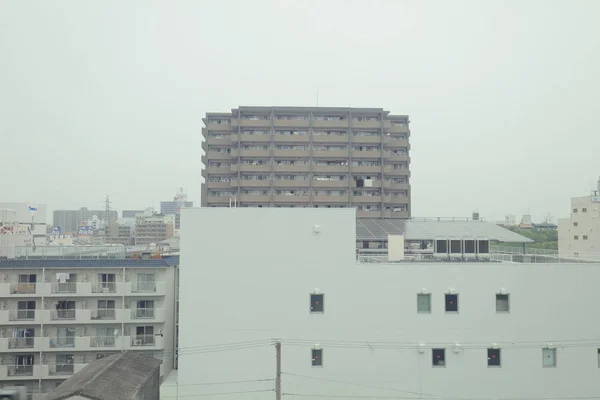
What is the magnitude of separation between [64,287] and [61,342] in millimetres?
2672

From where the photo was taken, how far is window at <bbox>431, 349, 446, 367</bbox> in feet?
48.9

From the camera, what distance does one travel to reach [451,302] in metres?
15.1

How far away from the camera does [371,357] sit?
1484 cm

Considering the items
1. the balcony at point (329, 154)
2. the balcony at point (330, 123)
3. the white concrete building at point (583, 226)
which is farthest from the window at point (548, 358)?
the white concrete building at point (583, 226)

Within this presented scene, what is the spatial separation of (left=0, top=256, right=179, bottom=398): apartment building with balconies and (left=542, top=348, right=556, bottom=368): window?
55.5ft

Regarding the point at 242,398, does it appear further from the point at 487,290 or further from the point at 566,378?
the point at 566,378

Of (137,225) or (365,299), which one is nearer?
(365,299)

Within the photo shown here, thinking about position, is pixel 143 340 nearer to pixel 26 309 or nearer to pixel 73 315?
pixel 73 315

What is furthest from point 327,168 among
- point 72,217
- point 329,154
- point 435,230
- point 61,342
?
point 72,217

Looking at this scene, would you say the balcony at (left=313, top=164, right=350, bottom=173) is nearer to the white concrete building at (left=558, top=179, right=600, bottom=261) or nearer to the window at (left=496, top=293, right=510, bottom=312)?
the window at (left=496, top=293, right=510, bottom=312)

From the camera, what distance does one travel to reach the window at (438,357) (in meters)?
14.9

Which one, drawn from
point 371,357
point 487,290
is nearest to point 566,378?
point 487,290

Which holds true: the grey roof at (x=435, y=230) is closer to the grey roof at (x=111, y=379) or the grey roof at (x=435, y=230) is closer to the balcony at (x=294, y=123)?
the grey roof at (x=111, y=379)

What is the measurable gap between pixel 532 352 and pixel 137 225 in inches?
4718
